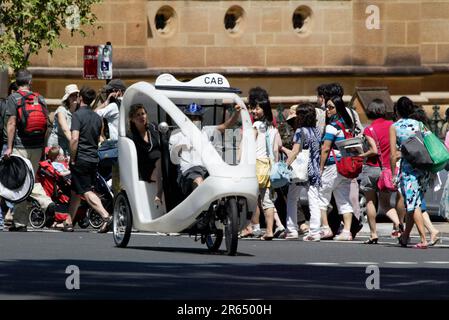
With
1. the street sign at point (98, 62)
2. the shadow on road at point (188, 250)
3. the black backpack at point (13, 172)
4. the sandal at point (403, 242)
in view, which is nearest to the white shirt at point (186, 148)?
the shadow on road at point (188, 250)

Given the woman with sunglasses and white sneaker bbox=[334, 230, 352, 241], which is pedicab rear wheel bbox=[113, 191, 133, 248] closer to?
the woman with sunglasses

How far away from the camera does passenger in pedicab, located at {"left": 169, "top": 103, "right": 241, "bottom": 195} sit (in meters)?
19.6

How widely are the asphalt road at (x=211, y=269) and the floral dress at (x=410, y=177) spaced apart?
546mm

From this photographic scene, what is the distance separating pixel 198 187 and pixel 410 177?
3.28 metres

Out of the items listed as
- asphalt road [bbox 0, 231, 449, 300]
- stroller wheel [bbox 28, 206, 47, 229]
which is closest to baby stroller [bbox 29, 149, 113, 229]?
stroller wheel [bbox 28, 206, 47, 229]

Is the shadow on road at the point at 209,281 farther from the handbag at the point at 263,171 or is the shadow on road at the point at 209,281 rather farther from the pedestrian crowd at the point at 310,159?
the handbag at the point at 263,171

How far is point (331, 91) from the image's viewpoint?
2305 cm

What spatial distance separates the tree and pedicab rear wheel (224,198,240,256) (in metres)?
15.3

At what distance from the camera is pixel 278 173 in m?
23.4

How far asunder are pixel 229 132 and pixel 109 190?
17.2ft

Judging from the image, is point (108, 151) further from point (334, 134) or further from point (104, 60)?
point (104, 60)

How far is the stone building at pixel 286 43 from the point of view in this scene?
136ft

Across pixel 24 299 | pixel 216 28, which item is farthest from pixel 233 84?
pixel 24 299
